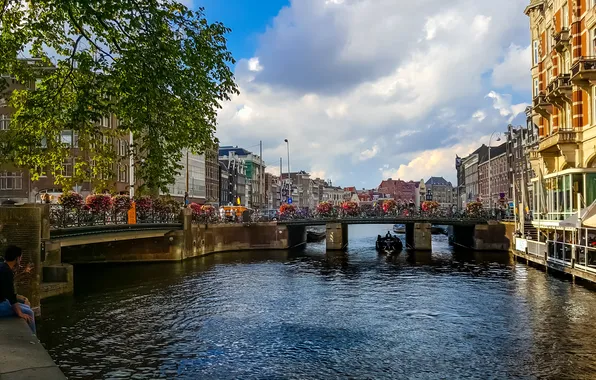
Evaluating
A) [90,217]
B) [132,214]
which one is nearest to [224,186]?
[132,214]

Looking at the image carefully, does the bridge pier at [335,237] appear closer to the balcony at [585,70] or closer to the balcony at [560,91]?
the balcony at [560,91]

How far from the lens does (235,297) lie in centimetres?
3027

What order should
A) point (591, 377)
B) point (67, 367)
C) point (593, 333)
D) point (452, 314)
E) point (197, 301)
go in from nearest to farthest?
point (591, 377) → point (67, 367) → point (593, 333) → point (452, 314) → point (197, 301)

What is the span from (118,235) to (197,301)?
49.8ft

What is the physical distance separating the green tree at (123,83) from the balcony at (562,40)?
118ft

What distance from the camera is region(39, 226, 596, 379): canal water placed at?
55.2ft

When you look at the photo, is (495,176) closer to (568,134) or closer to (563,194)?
(568,134)

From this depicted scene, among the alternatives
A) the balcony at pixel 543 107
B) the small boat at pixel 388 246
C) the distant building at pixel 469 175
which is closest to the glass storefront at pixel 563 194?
the balcony at pixel 543 107

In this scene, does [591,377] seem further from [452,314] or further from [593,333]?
[452,314]

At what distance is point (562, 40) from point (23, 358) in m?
45.1

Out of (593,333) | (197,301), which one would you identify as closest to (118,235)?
(197,301)

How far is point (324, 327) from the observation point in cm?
2245

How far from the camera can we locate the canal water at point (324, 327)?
16.8 metres

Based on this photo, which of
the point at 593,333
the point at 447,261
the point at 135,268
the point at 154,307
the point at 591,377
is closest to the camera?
the point at 591,377
